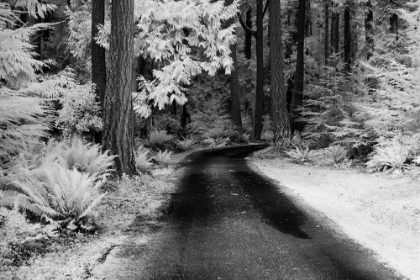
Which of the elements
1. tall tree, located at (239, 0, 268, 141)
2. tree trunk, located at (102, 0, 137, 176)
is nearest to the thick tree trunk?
tall tree, located at (239, 0, 268, 141)

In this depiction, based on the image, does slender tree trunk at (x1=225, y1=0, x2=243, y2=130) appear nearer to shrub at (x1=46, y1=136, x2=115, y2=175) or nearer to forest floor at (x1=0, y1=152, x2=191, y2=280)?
forest floor at (x1=0, y1=152, x2=191, y2=280)

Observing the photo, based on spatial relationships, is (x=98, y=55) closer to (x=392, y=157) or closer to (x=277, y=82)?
(x=277, y=82)

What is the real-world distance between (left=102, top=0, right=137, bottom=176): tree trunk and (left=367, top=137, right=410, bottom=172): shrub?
760 centimetres

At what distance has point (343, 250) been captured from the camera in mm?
5199

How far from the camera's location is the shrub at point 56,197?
5.50m

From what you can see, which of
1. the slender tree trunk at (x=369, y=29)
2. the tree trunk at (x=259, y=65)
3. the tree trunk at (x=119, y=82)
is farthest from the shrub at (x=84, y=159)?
the slender tree trunk at (x=369, y=29)

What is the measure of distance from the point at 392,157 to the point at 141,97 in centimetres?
959

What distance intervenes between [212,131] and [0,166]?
18.6 m

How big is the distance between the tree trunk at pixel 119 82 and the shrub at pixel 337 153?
26.3 ft

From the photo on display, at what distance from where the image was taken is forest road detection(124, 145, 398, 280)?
175 inches

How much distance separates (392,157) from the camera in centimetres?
1057

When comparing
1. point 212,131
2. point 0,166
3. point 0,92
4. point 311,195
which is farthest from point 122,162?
point 212,131

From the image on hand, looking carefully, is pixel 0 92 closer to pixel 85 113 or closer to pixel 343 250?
pixel 343 250

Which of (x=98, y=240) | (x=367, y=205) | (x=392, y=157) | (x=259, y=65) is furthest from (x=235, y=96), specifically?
(x=98, y=240)
